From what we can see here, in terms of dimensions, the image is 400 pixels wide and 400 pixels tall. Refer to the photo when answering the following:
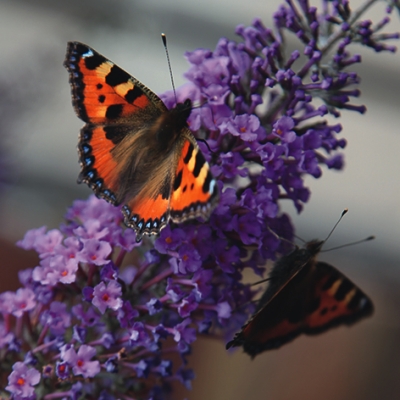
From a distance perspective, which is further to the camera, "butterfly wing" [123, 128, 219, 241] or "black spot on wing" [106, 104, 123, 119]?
"black spot on wing" [106, 104, 123, 119]

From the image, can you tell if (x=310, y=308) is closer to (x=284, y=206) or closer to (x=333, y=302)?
(x=333, y=302)

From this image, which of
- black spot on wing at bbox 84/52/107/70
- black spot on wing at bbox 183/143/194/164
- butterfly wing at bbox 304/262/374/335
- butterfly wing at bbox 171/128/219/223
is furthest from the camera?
butterfly wing at bbox 304/262/374/335

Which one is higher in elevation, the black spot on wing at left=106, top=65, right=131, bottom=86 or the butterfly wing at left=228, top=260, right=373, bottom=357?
the black spot on wing at left=106, top=65, right=131, bottom=86

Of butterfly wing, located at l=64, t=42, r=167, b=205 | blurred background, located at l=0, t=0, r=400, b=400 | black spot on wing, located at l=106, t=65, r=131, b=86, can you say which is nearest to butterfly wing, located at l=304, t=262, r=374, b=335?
butterfly wing, located at l=64, t=42, r=167, b=205

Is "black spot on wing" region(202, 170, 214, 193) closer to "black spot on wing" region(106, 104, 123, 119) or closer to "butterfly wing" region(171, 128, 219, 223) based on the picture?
"butterfly wing" region(171, 128, 219, 223)

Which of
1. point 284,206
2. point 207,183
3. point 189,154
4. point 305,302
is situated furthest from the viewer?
point 284,206

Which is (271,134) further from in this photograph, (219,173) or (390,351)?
(390,351)

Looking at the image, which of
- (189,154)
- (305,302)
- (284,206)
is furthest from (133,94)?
(284,206)
